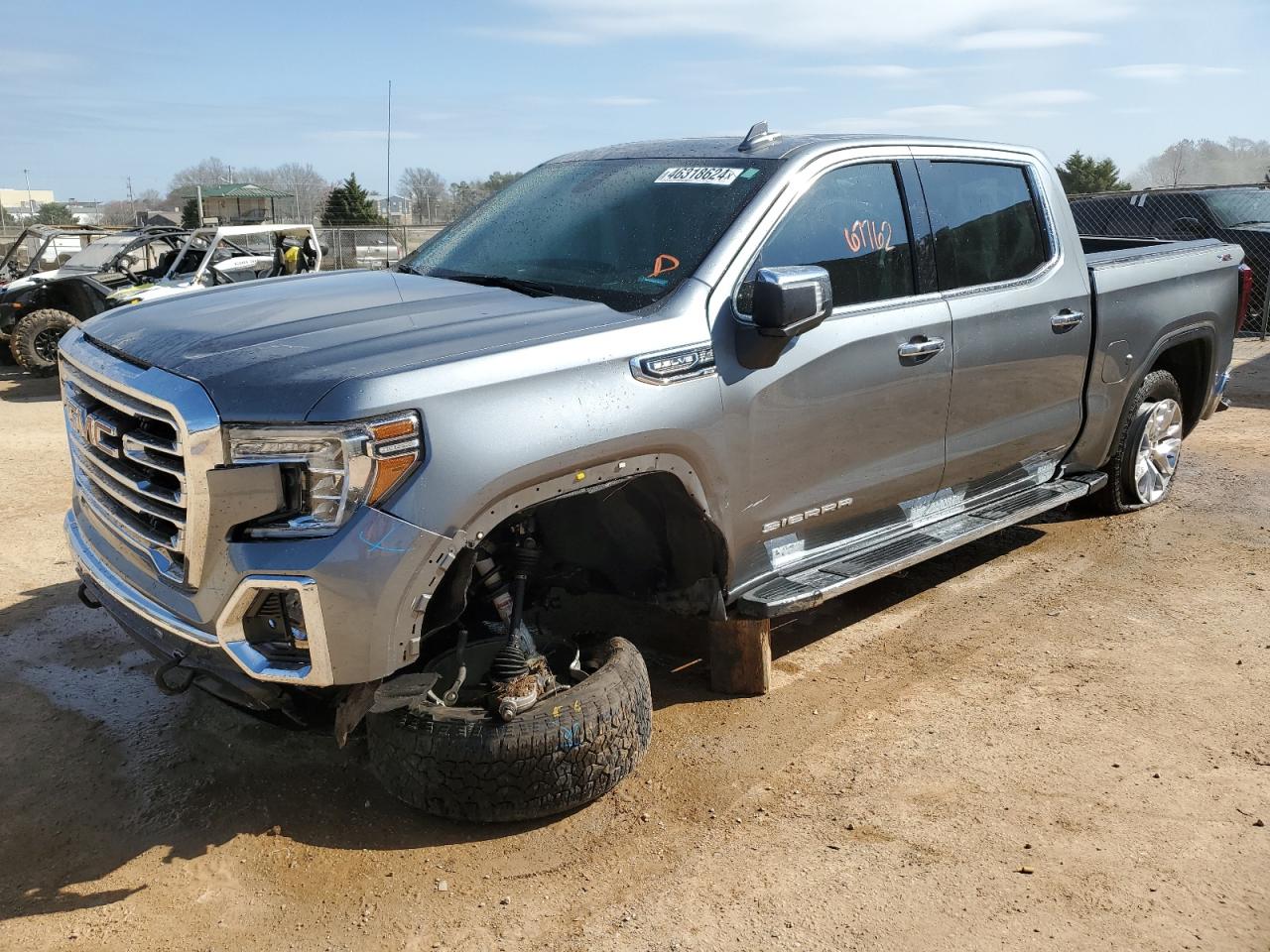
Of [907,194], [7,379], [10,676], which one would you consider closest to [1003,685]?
[907,194]

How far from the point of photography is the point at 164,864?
3.22 m

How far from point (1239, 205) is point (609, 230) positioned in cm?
1280

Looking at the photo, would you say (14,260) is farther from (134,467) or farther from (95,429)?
(134,467)

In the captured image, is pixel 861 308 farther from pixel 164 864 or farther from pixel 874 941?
pixel 164 864

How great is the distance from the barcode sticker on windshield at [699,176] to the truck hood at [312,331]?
0.78 m

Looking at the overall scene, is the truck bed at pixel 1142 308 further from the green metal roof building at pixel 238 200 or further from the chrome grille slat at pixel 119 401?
the green metal roof building at pixel 238 200

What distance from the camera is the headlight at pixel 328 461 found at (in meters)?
2.78

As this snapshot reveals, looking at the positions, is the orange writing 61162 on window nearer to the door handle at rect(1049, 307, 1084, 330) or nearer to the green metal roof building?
the door handle at rect(1049, 307, 1084, 330)

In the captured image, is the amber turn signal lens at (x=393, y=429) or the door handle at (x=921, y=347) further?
the door handle at (x=921, y=347)

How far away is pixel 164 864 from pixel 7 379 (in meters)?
11.6

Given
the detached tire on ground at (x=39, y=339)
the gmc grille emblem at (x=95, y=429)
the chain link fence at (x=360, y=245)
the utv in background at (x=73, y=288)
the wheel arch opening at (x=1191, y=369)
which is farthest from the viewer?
the chain link fence at (x=360, y=245)

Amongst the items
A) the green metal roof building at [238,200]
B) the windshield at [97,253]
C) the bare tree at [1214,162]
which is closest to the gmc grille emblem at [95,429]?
the windshield at [97,253]

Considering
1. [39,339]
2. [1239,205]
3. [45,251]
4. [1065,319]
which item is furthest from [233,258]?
[1239,205]

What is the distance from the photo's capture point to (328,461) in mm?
2807
